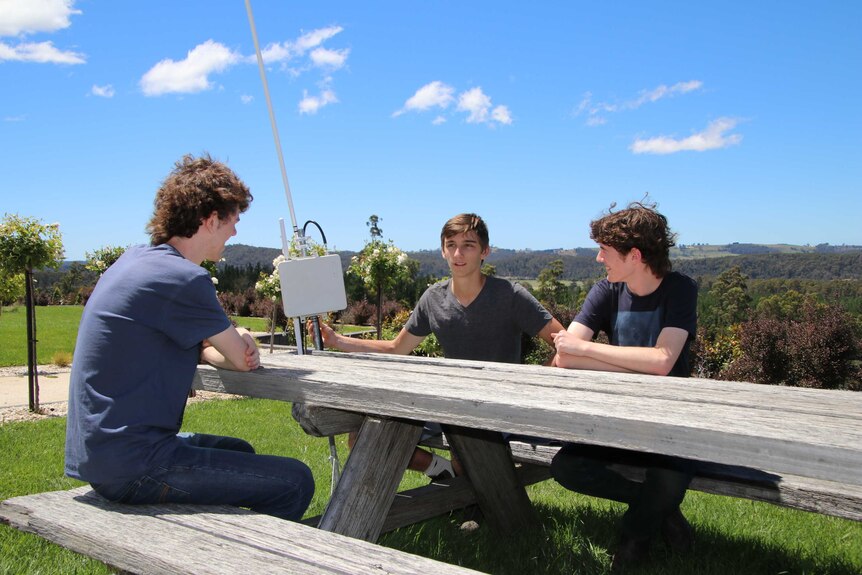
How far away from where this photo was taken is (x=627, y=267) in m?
3.04

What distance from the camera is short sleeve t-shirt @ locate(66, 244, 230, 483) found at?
2.19 m

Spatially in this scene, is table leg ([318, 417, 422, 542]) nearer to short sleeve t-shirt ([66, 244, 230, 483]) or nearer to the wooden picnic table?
the wooden picnic table

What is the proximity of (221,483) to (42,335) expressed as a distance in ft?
55.9

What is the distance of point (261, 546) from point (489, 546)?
156cm

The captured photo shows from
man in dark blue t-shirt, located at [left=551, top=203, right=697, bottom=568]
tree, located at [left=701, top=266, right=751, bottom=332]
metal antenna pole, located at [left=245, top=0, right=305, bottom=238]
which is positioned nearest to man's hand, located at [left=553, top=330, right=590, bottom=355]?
man in dark blue t-shirt, located at [left=551, top=203, right=697, bottom=568]

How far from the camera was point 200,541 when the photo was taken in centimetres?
205

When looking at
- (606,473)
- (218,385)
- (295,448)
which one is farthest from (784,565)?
(295,448)

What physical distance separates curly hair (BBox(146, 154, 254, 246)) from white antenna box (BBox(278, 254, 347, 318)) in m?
0.73

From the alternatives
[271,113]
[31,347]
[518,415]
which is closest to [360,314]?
[31,347]

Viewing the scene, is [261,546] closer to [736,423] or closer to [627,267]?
[736,423]

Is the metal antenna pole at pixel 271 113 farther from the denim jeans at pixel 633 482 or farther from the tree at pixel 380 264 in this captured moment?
the tree at pixel 380 264

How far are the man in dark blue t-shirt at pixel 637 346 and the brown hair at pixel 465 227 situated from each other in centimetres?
76

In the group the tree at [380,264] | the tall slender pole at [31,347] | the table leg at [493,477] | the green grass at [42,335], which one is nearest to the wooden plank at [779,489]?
the table leg at [493,477]

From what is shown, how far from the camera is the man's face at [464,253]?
371 cm
